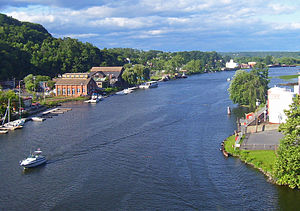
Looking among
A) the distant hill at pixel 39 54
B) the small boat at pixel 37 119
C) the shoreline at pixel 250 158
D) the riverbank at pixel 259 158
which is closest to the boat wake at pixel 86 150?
the shoreline at pixel 250 158

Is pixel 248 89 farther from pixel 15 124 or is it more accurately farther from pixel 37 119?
pixel 15 124

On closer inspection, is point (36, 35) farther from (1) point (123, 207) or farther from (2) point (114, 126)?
(1) point (123, 207)

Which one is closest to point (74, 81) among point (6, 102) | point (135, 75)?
point (6, 102)

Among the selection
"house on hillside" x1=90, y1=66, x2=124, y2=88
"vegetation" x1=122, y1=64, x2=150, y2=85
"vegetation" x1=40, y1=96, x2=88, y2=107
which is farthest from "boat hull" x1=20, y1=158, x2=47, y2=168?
"vegetation" x1=122, y1=64, x2=150, y2=85

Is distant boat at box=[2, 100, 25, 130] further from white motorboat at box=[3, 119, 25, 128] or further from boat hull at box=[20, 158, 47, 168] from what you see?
boat hull at box=[20, 158, 47, 168]

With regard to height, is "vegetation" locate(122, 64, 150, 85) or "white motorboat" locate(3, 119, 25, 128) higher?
"vegetation" locate(122, 64, 150, 85)

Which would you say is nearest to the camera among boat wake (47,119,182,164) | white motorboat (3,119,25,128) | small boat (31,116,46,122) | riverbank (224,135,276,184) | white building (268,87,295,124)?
riverbank (224,135,276,184)
